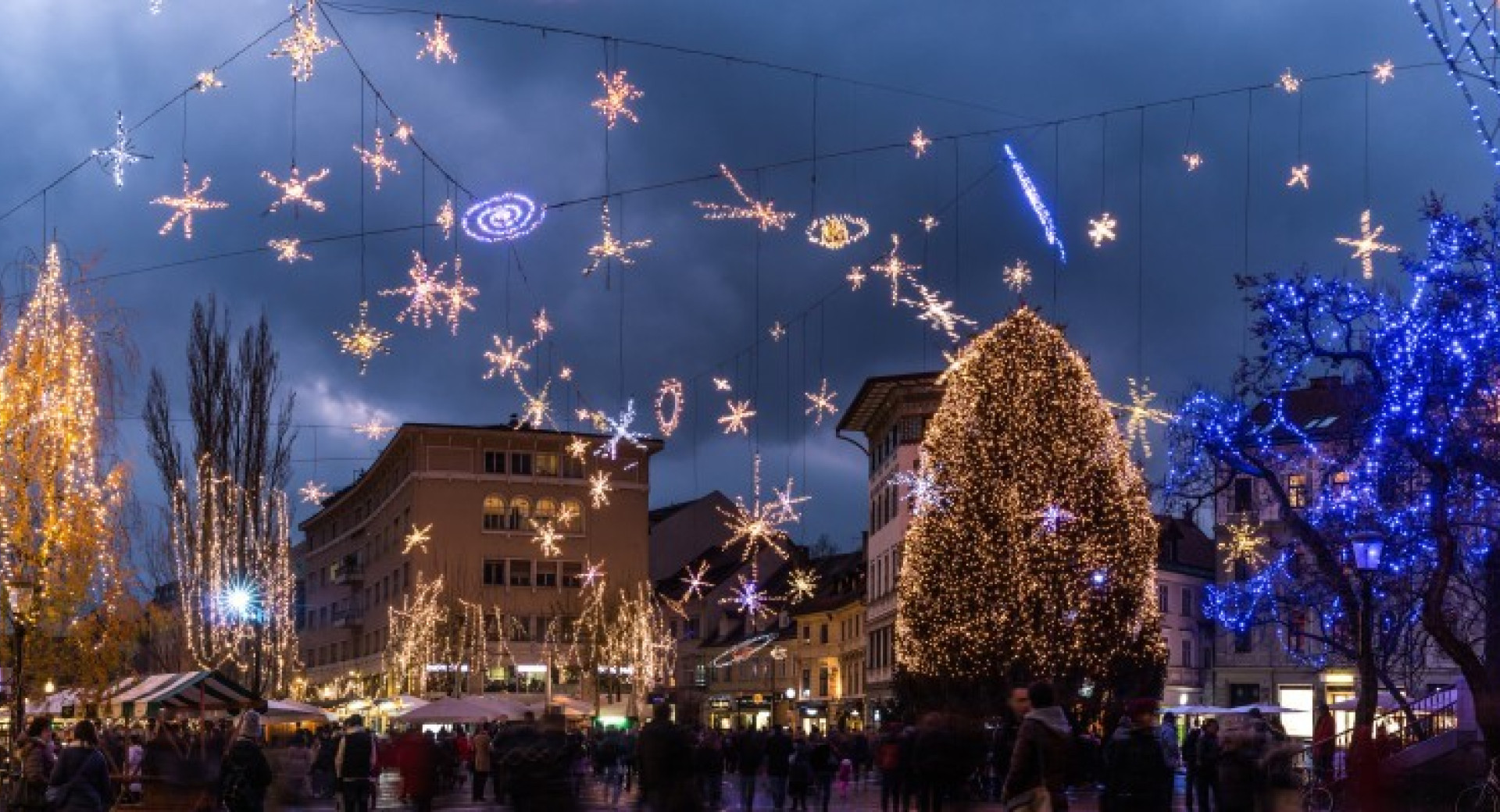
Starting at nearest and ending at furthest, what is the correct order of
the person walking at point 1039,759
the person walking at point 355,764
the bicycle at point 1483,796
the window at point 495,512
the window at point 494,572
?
the person walking at point 1039,759, the bicycle at point 1483,796, the person walking at point 355,764, the window at point 494,572, the window at point 495,512

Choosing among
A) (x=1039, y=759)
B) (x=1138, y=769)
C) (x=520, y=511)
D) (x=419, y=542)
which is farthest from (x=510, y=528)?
(x=1039, y=759)

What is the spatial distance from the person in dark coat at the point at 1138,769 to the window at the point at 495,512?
8341 centimetres

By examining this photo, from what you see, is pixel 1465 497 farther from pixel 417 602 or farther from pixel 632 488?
pixel 632 488

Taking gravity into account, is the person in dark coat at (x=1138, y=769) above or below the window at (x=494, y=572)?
below

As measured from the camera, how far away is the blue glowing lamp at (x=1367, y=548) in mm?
33969

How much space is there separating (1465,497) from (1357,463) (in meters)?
2.53

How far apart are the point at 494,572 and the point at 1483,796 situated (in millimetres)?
72847

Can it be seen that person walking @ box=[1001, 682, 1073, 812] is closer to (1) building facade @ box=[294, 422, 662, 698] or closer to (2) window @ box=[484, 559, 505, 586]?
(1) building facade @ box=[294, 422, 662, 698]

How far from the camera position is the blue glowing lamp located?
3397 cm

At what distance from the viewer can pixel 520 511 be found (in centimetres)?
9731

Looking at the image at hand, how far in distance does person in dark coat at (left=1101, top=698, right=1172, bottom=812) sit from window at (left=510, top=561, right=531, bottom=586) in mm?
82703

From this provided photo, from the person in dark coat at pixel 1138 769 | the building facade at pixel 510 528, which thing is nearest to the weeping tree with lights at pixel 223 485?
the building facade at pixel 510 528

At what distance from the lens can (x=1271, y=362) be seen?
108ft

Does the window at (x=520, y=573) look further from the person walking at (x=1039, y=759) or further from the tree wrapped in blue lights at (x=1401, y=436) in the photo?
the person walking at (x=1039, y=759)
